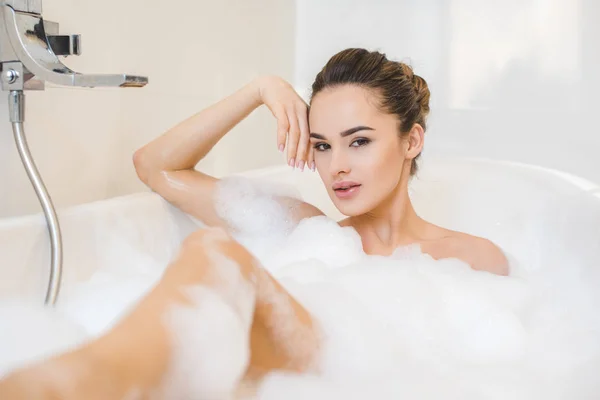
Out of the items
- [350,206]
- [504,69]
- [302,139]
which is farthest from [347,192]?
[504,69]

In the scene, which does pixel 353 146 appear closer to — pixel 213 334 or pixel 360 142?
pixel 360 142

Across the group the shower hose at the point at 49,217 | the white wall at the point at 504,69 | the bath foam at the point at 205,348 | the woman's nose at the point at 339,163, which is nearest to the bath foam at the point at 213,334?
the bath foam at the point at 205,348

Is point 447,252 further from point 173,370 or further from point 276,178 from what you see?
point 173,370

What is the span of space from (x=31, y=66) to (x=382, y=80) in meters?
0.68

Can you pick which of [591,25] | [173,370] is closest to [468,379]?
[173,370]

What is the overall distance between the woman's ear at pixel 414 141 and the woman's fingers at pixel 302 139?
9.0 inches

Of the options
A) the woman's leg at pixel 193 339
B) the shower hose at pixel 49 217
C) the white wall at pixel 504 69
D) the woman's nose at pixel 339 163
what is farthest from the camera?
the white wall at pixel 504 69

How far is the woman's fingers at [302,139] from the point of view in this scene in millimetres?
1388

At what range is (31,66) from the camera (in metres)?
1.16

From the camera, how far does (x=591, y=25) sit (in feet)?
7.66

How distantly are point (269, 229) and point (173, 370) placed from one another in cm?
83

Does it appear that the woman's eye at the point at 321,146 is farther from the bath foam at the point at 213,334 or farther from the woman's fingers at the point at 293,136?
the bath foam at the point at 213,334

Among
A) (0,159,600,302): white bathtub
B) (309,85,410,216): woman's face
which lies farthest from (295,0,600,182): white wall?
(309,85,410,216): woman's face

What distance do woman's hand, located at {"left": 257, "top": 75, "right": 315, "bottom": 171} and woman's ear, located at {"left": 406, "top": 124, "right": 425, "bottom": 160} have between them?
0.22 meters
